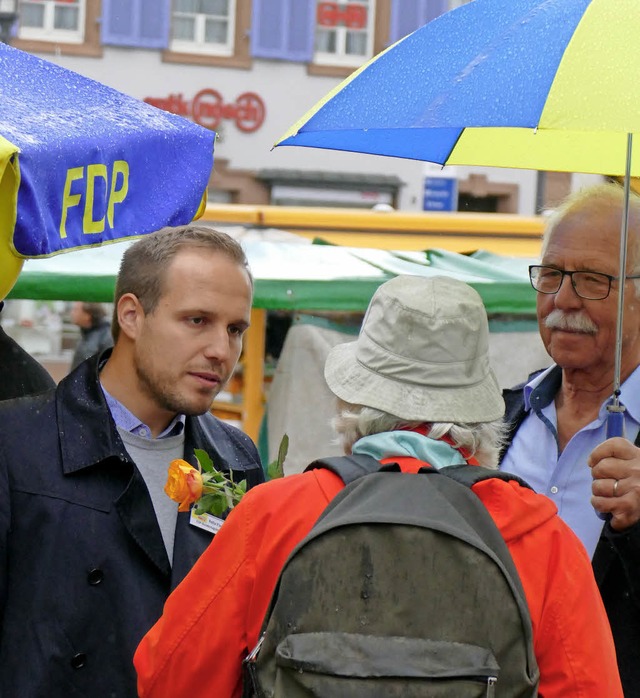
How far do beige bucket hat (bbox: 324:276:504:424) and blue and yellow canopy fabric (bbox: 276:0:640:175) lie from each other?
46 cm

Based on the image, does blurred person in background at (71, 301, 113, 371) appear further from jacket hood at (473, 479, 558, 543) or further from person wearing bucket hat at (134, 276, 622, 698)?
jacket hood at (473, 479, 558, 543)

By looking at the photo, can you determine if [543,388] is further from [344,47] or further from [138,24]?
[344,47]

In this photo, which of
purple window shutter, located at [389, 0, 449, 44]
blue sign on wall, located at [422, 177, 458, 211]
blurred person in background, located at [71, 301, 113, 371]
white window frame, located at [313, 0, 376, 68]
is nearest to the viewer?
blurred person in background, located at [71, 301, 113, 371]

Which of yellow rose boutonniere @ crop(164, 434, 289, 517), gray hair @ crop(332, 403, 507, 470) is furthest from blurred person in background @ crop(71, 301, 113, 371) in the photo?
gray hair @ crop(332, 403, 507, 470)

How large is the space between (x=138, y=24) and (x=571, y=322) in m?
18.9

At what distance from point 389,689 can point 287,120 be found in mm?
20280

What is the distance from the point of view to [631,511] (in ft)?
8.11

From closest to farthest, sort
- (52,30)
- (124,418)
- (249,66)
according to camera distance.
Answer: (124,418) < (52,30) < (249,66)

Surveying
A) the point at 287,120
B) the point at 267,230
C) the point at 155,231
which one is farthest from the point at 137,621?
the point at 287,120

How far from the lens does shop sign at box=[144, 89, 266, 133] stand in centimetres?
2119

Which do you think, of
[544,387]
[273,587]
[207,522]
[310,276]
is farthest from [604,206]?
[310,276]

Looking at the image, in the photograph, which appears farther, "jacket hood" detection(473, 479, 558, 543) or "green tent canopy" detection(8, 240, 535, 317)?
"green tent canopy" detection(8, 240, 535, 317)

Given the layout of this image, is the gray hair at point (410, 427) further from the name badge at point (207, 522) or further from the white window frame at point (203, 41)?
the white window frame at point (203, 41)

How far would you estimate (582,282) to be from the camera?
3188mm
